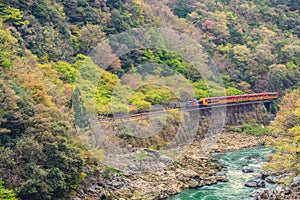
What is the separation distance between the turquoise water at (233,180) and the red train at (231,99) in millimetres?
7546

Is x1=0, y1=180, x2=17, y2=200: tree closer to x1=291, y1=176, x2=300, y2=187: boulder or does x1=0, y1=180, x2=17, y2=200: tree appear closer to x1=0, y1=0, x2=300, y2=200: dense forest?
x1=0, y1=0, x2=300, y2=200: dense forest

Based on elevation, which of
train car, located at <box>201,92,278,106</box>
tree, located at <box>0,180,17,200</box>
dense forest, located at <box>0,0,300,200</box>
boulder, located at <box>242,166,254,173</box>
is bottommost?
boulder, located at <box>242,166,254,173</box>

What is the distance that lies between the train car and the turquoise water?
26.9 ft

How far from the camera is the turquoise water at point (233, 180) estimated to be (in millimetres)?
29406

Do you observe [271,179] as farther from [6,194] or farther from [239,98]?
[239,98]

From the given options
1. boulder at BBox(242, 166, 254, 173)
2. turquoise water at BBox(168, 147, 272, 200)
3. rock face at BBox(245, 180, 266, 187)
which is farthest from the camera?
boulder at BBox(242, 166, 254, 173)

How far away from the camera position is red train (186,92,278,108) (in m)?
48.6

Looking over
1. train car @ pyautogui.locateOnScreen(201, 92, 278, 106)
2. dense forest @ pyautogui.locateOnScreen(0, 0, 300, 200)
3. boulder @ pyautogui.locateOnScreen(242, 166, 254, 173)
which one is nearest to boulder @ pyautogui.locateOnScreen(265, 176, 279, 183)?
dense forest @ pyautogui.locateOnScreen(0, 0, 300, 200)

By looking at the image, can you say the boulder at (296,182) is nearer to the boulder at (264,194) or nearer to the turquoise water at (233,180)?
the boulder at (264,194)

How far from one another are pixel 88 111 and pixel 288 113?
44.5 feet

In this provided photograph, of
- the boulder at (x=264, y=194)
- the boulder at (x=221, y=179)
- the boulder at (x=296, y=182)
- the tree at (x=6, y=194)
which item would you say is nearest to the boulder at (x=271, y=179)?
the boulder at (x=221, y=179)

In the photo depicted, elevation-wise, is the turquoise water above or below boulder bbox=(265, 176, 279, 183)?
below

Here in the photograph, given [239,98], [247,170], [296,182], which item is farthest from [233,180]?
[239,98]

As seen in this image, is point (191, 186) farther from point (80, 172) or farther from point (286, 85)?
point (286, 85)
